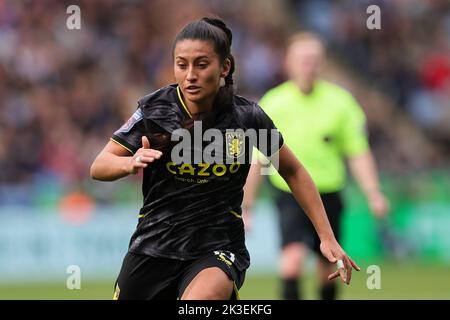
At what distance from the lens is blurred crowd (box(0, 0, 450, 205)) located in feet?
52.2

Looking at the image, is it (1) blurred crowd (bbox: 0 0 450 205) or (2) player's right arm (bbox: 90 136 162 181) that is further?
(1) blurred crowd (bbox: 0 0 450 205)

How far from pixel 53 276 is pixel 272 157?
8548mm

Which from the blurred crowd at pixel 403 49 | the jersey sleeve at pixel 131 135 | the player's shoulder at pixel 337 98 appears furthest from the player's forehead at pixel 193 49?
the blurred crowd at pixel 403 49

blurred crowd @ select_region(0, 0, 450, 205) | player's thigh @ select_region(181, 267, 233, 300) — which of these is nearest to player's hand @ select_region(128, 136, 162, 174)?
player's thigh @ select_region(181, 267, 233, 300)

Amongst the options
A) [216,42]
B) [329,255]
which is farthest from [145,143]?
[329,255]

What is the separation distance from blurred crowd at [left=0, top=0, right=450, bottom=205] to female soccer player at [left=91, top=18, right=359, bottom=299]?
8.73m

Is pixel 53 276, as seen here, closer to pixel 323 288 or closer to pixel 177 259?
pixel 323 288

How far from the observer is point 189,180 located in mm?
5945

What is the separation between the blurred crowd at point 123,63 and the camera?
15898mm

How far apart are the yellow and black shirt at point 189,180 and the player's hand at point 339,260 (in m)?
0.51

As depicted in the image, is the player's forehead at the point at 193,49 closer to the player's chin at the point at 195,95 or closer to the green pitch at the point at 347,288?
the player's chin at the point at 195,95

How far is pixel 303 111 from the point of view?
9875 millimetres

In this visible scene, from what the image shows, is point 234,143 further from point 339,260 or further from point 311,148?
point 311,148

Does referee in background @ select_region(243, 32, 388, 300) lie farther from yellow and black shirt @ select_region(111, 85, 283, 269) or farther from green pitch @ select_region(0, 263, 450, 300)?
yellow and black shirt @ select_region(111, 85, 283, 269)
